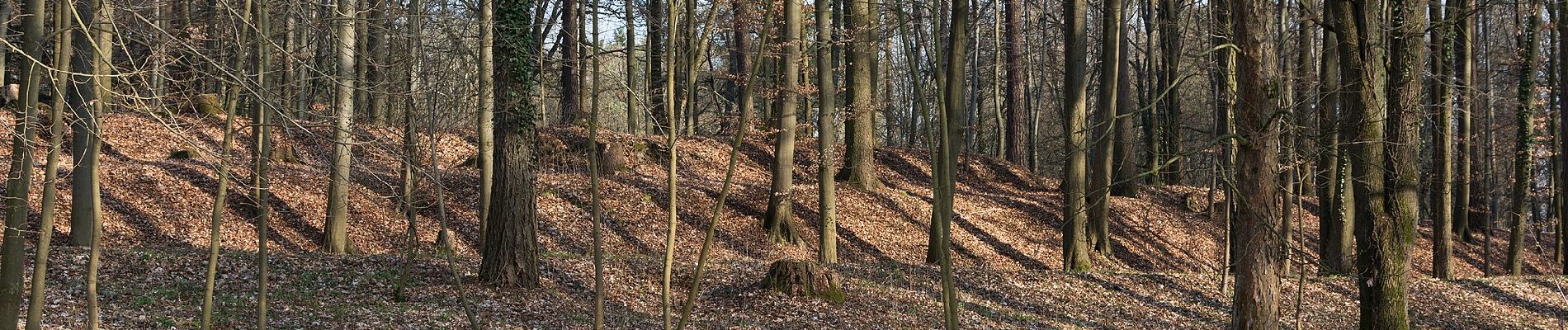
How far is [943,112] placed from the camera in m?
6.71

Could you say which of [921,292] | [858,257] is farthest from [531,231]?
[858,257]

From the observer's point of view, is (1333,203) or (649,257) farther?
(1333,203)

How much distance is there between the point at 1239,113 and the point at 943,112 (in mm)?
3178

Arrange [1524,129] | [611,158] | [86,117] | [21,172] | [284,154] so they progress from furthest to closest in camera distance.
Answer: [611,158] < [1524,129] < [284,154] < [86,117] < [21,172]

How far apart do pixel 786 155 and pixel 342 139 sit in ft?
19.5

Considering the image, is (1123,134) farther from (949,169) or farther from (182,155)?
(182,155)

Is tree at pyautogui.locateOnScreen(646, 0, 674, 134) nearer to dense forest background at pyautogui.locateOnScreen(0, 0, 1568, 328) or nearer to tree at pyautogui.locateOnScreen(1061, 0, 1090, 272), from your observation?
dense forest background at pyautogui.locateOnScreen(0, 0, 1568, 328)

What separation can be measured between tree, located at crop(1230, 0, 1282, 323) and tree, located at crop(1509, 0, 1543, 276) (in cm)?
1114

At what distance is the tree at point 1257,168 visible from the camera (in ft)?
26.8

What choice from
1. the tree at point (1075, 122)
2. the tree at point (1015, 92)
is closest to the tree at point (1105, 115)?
the tree at point (1075, 122)

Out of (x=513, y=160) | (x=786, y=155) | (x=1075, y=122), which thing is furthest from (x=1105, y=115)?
(x=513, y=160)

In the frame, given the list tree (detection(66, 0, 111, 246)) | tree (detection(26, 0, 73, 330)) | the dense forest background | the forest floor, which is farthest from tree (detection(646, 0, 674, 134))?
tree (detection(26, 0, 73, 330))

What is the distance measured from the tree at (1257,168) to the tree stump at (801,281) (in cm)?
478

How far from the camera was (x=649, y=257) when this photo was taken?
13.7 meters
